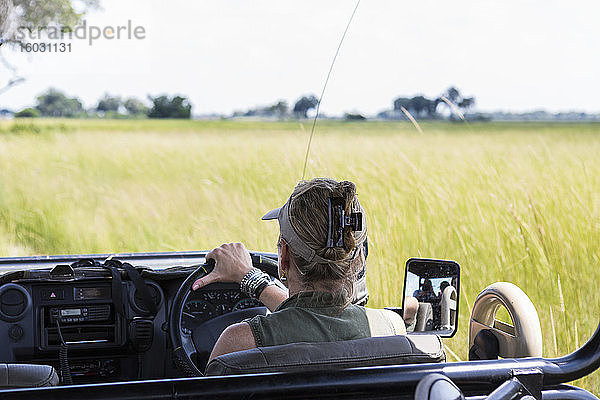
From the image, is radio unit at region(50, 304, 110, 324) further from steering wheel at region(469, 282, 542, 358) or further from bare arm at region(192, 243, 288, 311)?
steering wheel at region(469, 282, 542, 358)

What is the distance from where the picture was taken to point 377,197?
5559 mm

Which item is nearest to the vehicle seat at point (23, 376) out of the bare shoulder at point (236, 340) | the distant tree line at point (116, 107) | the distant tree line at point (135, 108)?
the bare shoulder at point (236, 340)

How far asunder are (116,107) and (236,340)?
1436 cm

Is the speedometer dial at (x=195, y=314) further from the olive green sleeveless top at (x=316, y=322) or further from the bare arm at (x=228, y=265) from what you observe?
the olive green sleeveless top at (x=316, y=322)

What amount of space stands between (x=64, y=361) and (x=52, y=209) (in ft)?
25.4

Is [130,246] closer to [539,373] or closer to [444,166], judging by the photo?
[444,166]

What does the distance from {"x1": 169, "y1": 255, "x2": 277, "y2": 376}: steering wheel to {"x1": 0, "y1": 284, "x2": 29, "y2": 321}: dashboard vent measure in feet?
1.80

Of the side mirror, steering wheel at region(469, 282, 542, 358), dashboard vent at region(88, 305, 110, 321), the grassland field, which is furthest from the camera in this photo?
the grassland field

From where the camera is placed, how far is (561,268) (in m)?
4.24

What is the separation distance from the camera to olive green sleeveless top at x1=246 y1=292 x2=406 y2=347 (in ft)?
5.15

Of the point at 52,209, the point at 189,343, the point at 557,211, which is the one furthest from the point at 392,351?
the point at 52,209

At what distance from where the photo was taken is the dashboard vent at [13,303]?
8.17ft

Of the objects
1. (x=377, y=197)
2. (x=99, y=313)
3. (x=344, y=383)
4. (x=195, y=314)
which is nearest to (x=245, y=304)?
(x=195, y=314)

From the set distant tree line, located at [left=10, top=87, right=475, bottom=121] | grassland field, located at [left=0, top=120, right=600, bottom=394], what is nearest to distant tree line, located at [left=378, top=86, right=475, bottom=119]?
grassland field, located at [left=0, top=120, right=600, bottom=394]
